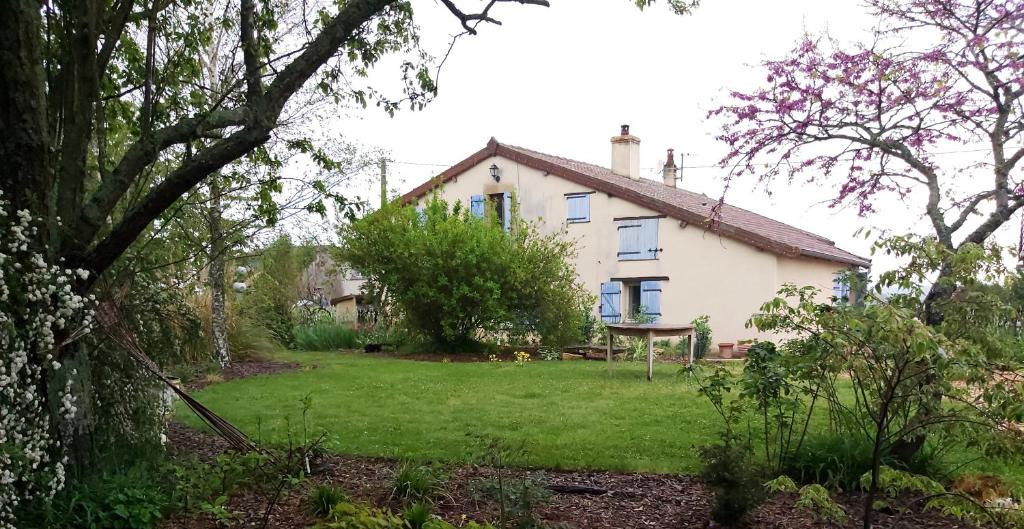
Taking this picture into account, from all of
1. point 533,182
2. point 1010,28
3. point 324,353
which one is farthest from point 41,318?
point 533,182

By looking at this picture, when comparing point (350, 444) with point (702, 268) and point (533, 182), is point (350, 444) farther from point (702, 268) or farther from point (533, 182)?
point (533, 182)

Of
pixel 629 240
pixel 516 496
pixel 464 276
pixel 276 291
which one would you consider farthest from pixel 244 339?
pixel 516 496

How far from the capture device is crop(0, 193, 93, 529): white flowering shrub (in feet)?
9.44

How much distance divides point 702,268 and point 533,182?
5263mm

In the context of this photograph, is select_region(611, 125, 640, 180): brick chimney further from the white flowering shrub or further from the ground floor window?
the white flowering shrub

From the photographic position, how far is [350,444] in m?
5.58

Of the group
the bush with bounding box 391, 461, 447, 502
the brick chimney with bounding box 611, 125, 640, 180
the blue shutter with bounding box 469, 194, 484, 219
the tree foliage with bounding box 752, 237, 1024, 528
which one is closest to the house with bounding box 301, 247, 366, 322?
the blue shutter with bounding box 469, 194, 484, 219

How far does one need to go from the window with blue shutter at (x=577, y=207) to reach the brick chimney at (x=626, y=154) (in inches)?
115

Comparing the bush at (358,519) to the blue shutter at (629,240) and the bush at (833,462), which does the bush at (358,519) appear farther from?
the blue shutter at (629,240)

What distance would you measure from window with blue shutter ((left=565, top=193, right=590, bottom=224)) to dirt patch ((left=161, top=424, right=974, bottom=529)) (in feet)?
46.2

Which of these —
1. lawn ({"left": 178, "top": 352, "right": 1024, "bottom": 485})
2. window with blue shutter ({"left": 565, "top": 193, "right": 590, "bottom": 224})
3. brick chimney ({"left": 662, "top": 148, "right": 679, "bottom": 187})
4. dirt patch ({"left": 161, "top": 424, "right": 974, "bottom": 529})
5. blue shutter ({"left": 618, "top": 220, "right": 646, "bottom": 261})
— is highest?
brick chimney ({"left": 662, "top": 148, "right": 679, "bottom": 187})

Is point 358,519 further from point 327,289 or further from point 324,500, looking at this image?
point 327,289

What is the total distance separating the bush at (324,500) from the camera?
3689 mm

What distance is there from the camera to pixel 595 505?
13.2ft
